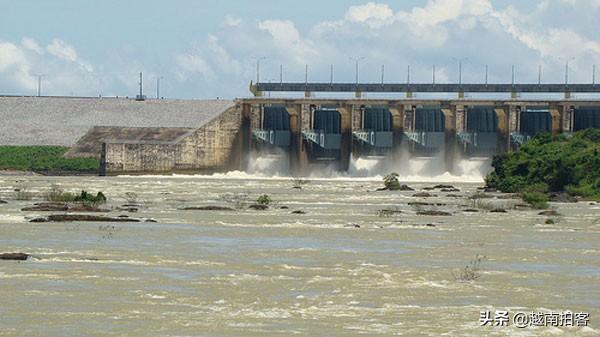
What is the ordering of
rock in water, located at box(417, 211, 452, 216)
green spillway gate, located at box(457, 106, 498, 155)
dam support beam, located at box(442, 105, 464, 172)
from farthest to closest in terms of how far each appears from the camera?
green spillway gate, located at box(457, 106, 498, 155) < dam support beam, located at box(442, 105, 464, 172) < rock in water, located at box(417, 211, 452, 216)

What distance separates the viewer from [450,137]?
400 ft

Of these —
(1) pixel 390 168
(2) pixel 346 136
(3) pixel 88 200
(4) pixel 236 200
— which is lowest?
(4) pixel 236 200

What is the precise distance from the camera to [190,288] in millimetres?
32688

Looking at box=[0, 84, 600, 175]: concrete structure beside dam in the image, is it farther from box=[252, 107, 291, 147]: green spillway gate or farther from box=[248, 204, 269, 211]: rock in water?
box=[248, 204, 269, 211]: rock in water

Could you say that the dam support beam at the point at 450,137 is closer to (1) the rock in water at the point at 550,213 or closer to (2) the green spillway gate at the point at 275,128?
(2) the green spillway gate at the point at 275,128

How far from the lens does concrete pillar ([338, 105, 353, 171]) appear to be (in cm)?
12412

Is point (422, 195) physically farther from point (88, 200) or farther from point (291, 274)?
point (291, 274)

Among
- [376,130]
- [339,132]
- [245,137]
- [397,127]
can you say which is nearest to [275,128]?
[245,137]

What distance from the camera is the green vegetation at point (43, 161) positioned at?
128750 millimetres

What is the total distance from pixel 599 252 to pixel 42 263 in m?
17.4

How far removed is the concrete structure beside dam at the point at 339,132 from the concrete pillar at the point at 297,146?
89 mm

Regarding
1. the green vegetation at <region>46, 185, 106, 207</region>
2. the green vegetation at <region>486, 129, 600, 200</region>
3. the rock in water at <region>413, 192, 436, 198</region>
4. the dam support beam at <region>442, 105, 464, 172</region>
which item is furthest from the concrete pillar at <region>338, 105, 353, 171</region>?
the green vegetation at <region>46, 185, 106, 207</region>

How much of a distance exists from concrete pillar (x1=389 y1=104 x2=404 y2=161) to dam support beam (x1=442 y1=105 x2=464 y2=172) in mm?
3981

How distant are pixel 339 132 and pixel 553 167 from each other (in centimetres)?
3950
